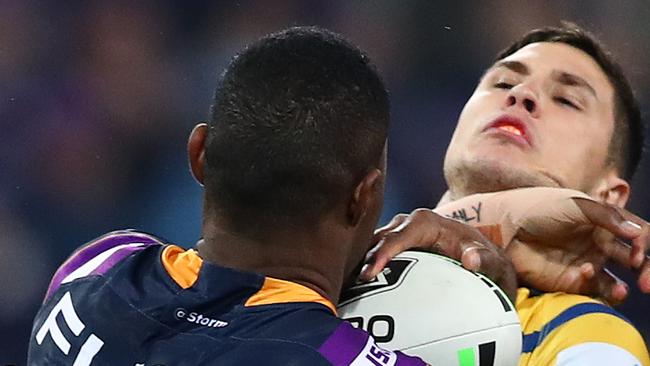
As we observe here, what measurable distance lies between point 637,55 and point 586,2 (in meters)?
0.25

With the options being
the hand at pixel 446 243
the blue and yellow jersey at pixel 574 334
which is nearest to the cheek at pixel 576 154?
the blue and yellow jersey at pixel 574 334

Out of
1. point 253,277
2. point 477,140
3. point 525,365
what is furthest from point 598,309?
point 253,277

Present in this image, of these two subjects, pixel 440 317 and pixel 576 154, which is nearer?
pixel 440 317

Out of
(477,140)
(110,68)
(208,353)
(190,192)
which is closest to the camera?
(208,353)

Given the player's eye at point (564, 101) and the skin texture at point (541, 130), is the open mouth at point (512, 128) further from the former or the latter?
the player's eye at point (564, 101)

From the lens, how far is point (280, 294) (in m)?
1.22

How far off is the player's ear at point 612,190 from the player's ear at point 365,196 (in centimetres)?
112

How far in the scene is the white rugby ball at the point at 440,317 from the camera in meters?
1.44

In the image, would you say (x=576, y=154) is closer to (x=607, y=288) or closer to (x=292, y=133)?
(x=607, y=288)

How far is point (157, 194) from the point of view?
339cm

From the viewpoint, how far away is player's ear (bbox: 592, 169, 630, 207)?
7.53 feet

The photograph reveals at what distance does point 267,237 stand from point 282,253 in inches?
1.0

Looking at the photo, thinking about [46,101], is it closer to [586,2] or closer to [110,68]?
[110,68]

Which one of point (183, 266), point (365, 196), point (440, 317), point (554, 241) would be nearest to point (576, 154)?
point (554, 241)
